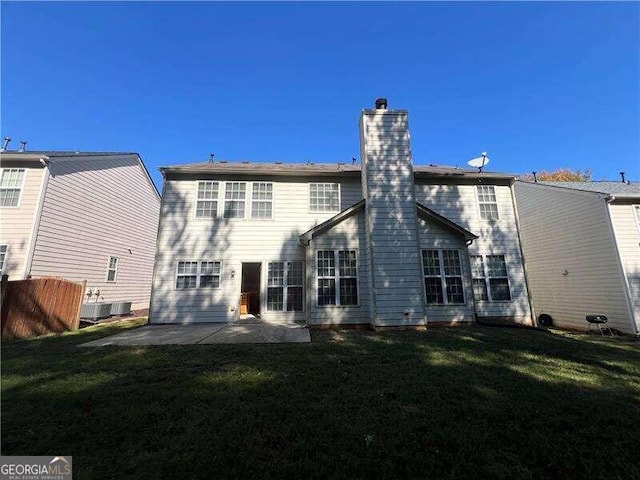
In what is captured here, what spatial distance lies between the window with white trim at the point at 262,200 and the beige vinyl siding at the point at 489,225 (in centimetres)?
663

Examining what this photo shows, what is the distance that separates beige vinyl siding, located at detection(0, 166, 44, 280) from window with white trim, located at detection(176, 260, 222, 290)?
588 cm

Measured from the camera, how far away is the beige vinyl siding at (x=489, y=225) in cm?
1253

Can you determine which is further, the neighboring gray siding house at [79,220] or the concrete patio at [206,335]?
the neighboring gray siding house at [79,220]

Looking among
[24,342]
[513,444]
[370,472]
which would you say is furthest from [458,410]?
[24,342]

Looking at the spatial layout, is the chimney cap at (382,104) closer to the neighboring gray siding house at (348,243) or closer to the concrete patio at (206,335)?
the neighboring gray siding house at (348,243)

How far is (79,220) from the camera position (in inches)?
564

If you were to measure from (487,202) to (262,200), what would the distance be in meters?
10.2

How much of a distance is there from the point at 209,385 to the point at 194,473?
2.32 meters

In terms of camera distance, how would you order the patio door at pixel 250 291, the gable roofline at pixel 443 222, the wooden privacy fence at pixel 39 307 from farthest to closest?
the patio door at pixel 250 291
the gable roofline at pixel 443 222
the wooden privacy fence at pixel 39 307

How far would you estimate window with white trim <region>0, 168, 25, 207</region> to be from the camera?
1236 cm

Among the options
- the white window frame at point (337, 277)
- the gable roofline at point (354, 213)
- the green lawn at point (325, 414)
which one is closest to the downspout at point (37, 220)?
the green lawn at point (325, 414)

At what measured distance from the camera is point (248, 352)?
22.9 ft

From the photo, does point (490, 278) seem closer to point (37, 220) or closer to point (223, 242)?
point (223, 242)

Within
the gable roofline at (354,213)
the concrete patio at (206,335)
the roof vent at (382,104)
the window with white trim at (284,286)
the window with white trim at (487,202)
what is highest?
the roof vent at (382,104)
